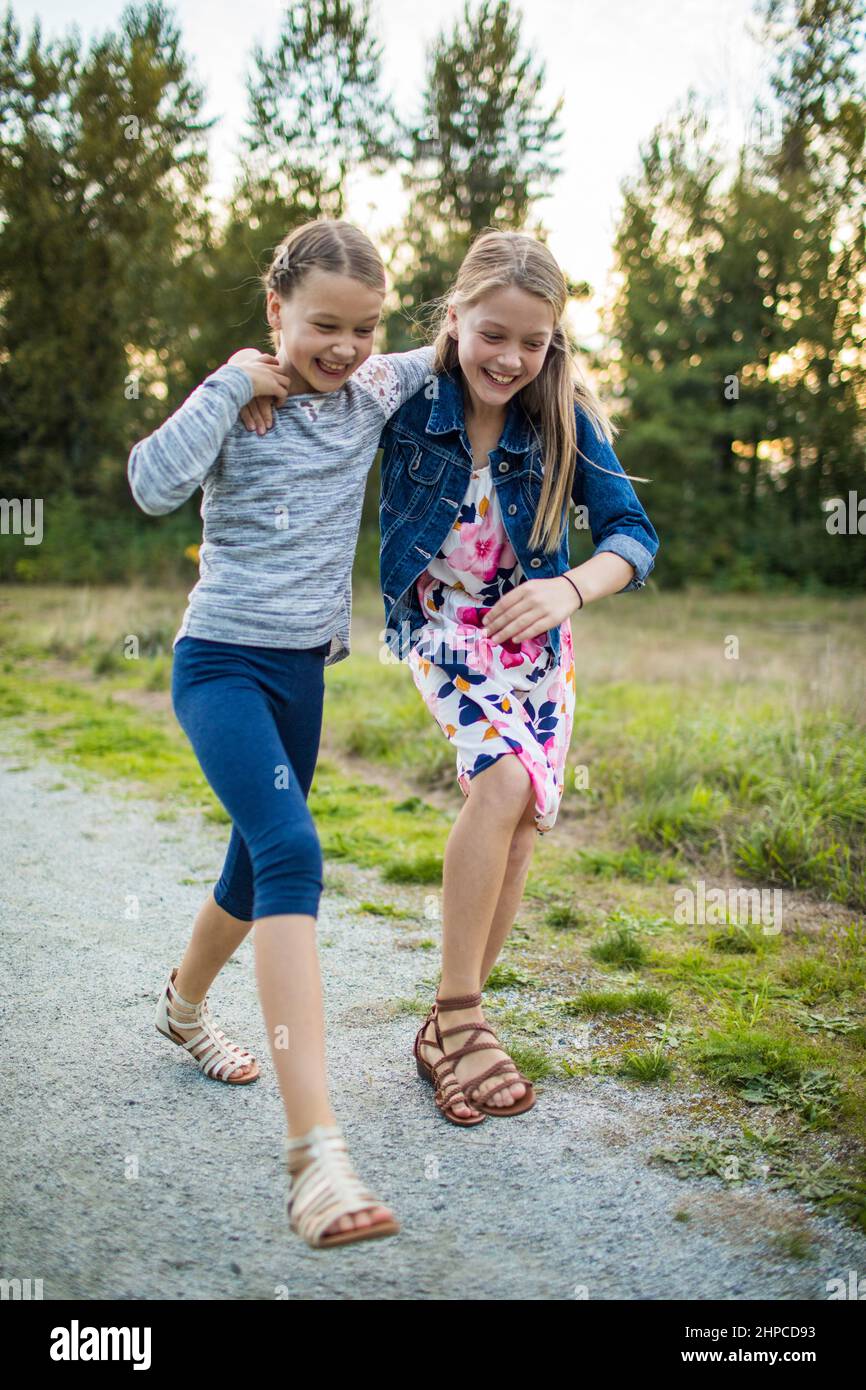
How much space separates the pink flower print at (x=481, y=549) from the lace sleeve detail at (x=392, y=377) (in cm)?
36

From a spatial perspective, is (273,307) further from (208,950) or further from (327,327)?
(208,950)

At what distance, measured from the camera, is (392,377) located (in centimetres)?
271

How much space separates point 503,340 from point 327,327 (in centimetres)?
45

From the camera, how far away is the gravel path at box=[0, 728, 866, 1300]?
202cm

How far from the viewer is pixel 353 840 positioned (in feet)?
16.2

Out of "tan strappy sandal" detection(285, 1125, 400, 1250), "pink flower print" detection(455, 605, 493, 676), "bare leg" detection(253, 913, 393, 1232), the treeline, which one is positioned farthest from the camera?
the treeline

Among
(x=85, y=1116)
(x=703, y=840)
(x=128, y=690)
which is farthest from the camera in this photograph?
(x=128, y=690)

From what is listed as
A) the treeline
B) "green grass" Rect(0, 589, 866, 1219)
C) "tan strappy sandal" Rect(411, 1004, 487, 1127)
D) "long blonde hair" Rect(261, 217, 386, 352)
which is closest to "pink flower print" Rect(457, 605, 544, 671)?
"long blonde hair" Rect(261, 217, 386, 352)

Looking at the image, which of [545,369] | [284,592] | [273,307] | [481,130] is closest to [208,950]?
[284,592]

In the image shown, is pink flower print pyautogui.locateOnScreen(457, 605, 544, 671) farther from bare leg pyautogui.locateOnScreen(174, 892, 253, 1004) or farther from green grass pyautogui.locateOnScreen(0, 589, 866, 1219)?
green grass pyautogui.locateOnScreen(0, 589, 866, 1219)

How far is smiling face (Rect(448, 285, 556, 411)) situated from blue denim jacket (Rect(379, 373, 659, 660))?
14 cm
